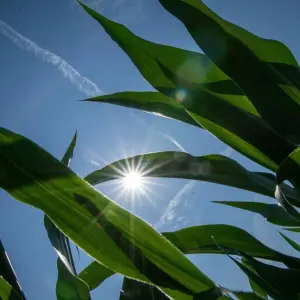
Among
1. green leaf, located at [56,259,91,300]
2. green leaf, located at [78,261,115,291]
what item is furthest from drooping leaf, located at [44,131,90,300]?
green leaf, located at [78,261,115,291]

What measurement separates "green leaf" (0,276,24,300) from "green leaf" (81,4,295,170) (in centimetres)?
34

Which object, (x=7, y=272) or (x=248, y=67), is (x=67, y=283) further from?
(x=248, y=67)

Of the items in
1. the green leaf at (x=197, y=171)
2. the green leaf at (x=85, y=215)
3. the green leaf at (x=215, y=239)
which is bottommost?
the green leaf at (x=85, y=215)

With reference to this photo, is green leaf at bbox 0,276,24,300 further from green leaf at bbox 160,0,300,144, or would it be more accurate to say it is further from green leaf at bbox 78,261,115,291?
green leaf at bbox 160,0,300,144

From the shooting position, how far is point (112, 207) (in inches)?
16.4

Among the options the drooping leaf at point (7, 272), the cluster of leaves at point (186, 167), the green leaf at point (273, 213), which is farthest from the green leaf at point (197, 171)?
the drooping leaf at point (7, 272)

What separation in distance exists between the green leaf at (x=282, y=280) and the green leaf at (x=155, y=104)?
0.93 ft

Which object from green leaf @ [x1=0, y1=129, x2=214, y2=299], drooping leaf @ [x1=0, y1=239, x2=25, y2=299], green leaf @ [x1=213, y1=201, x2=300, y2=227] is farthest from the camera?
green leaf @ [x1=213, y1=201, x2=300, y2=227]

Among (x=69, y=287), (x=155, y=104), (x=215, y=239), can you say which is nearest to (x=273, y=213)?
(x=215, y=239)

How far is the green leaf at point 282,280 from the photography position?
1.60ft

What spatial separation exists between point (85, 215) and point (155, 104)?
0.32 metres

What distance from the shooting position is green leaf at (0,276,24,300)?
1.55 feet

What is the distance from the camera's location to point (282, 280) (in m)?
0.49

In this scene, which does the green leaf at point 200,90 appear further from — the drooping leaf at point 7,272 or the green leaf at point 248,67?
the drooping leaf at point 7,272
